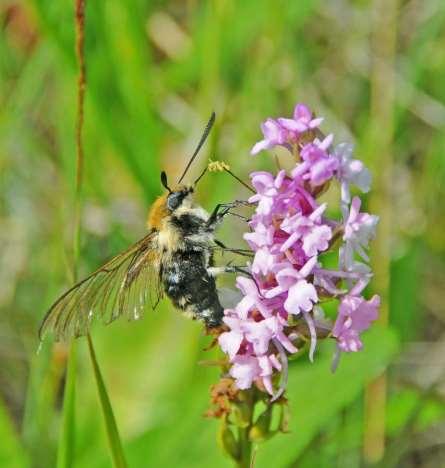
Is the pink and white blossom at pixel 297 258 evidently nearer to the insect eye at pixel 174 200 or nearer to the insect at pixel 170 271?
the insect at pixel 170 271

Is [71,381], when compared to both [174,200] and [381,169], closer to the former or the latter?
[174,200]

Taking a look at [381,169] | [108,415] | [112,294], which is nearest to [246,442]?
[108,415]

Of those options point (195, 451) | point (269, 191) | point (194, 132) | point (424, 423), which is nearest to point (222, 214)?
point (269, 191)

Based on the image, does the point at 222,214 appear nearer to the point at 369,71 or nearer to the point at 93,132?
the point at 93,132

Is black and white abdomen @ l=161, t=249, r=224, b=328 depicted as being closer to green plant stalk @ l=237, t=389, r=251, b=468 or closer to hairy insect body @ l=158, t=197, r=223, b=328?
hairy insect body @ l=158, t=197, r=223, b=328

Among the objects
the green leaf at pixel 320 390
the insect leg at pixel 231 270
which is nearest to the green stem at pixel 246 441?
the insect leg at pixel 231 270

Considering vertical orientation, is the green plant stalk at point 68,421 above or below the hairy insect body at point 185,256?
below
